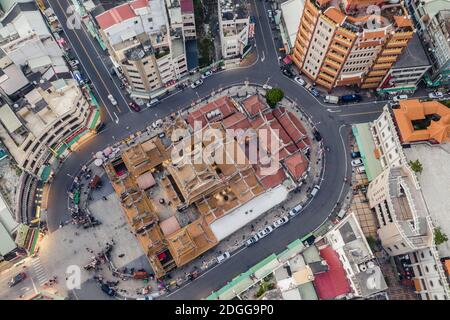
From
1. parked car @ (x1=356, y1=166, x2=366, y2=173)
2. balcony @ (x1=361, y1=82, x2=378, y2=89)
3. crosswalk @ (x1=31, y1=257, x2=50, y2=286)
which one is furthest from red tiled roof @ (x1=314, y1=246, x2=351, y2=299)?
crosswalk @ (x1=31, y1=257, x2=50, y2=286)

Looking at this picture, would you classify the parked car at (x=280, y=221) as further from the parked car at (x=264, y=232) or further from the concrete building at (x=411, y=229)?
the concrete building at (x=411, y=229)

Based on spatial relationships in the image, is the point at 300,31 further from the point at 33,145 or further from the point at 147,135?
the point at 33,145

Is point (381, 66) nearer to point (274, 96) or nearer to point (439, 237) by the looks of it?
point (274, 96)

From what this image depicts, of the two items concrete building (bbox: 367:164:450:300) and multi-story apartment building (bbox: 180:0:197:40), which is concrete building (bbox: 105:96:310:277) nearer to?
concrete building (bbox: 367:164:450:300)

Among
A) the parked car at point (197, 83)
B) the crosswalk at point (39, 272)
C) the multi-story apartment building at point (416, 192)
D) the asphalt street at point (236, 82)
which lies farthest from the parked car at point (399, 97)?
the crosswalk at point (39, 272)

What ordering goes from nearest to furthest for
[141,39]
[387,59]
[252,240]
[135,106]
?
[252,240] < [387,59] < [141,39] < [135,106]

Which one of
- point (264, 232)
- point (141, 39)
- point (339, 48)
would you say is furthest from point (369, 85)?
point (141, 39)
